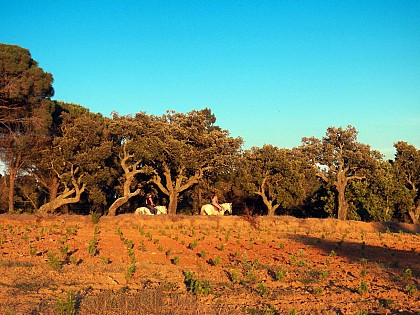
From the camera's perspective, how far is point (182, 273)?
12.4 metres

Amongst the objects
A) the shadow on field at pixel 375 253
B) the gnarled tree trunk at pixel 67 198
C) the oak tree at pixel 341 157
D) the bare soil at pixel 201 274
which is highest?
the oak tree at pixel 341 157

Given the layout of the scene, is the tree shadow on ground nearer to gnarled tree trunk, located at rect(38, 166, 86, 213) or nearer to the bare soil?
the bare soil

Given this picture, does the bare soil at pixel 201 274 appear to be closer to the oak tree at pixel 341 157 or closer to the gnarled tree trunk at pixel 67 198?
the gnarled tree trunk at pixel 67 198

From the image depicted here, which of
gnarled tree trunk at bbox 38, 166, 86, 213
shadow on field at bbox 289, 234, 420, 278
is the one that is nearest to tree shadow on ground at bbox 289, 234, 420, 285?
shadow on field at bbox 289, 234, 420, 278

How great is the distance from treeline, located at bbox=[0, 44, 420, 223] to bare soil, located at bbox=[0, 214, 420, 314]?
412 inches

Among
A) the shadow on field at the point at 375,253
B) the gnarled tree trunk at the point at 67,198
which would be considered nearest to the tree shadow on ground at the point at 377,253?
the shadow on field at the point at 375,253

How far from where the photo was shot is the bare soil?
8867mm

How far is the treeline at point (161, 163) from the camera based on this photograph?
3334 centimetres

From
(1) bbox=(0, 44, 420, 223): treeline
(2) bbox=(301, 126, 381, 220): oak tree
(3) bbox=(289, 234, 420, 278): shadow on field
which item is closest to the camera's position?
(3) bbox=(289, 234, 420, 278): shadow on field

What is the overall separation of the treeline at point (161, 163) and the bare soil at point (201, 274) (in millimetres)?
10469

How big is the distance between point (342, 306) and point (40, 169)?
3379cm

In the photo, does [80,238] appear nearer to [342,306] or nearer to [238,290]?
[238,290]

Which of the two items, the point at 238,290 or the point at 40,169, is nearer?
the point at 238,290

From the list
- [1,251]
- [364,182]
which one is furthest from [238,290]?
[364,182]
